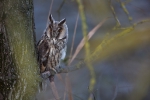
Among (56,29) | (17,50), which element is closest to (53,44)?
(56,29)

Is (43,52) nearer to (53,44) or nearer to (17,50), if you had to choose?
(53,44)

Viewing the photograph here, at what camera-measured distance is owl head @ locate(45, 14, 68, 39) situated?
1.64 m

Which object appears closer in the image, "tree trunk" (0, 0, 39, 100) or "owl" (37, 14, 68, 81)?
"tree trunk" (0, 0, 39, 100)

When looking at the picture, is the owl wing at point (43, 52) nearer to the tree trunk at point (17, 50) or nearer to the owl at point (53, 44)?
the owl at point (53, 44)

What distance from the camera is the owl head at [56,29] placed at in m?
1.64

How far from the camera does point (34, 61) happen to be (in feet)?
3.61

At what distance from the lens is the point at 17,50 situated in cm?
101

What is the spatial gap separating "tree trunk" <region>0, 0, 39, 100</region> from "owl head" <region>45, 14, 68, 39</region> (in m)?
0.56

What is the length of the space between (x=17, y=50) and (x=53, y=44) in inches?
27.4

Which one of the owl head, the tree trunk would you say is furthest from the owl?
the tree trunk

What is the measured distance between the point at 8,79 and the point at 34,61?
0.13m

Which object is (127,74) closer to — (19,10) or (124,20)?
(124,20)

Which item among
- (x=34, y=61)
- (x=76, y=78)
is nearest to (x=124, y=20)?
(x=76, y=78)

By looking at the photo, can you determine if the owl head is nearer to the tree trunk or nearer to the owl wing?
the owl wing
